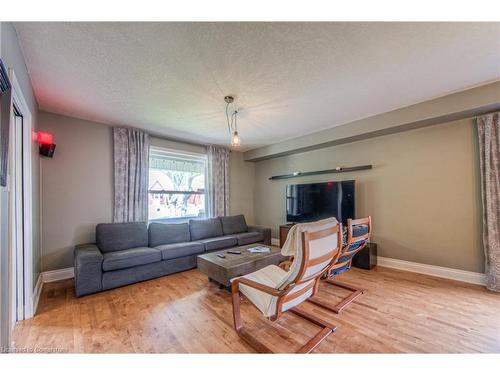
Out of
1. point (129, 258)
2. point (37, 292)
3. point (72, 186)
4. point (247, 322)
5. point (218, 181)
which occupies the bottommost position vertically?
point (247, 322)

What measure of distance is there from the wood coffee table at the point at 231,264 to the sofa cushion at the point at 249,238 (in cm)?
114

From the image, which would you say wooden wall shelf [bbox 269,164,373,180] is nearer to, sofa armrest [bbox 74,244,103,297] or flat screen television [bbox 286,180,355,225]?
flat screen television [bbox 286,180,355,225]

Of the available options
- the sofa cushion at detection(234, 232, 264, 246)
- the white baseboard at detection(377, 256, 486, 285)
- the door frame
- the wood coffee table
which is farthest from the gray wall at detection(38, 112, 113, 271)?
the white baseboard at detection(377, 256, 486, 285)

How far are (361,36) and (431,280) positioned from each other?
10.7 ft

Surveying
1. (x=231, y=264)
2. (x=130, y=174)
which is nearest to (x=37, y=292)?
(x=130, y=174)

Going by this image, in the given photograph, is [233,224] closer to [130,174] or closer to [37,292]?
[130,174]

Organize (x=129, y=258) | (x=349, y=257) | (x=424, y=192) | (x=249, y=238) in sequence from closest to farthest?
(x=349, y=257), (x=129, y=258), (x=424, y=192), (x=249, y=238)

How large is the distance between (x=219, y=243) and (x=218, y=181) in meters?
1.63

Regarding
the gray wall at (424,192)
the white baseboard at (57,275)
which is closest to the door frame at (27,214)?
the white baseboard at (57,275)

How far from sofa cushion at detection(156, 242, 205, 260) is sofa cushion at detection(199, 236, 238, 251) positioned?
0.34 ft

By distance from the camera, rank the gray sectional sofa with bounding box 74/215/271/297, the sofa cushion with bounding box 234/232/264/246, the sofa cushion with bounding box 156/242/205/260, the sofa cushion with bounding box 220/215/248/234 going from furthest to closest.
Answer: the sofa cushion with bounding box 220/215/248/234 < the sofa cushion with bounding box 234/232/264/246 < the sofa cushion with bounding box 156/242/205/260 < the gray sectional sofa with bounding box 74/215/271/297

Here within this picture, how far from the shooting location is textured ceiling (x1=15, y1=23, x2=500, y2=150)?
5.14 ft

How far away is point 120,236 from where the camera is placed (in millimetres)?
3256

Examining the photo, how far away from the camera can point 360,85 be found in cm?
236
